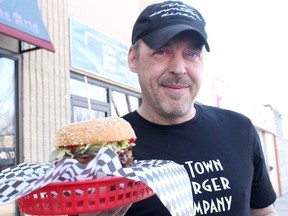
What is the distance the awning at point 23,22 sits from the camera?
395 centimetres

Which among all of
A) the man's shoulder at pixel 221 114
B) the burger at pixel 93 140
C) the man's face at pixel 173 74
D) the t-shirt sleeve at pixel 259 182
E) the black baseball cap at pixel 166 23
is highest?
the black baseball cap at pixel 166 23

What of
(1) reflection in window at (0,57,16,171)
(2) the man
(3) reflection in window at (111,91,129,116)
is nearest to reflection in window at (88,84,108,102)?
(3) reflection in window at (111,91,129,116)

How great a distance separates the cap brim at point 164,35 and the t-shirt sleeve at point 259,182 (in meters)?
0.63

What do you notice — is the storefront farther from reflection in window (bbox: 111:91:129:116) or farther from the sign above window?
reflection in window (bbox: 111:91:129:116)

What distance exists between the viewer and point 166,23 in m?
1.72

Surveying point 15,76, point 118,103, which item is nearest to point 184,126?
point 15,76

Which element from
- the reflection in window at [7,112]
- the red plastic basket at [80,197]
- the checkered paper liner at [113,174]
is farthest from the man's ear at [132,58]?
the reflection in window at [7,112]

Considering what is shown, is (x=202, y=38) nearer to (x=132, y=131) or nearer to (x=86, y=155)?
(x=132, y=131)

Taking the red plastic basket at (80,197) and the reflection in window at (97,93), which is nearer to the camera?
the red plastic basket at (80,197)

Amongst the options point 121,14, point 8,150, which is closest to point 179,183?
point 8,150

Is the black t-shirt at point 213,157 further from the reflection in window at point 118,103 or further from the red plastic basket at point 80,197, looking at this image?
the reflection in window at point 118,103

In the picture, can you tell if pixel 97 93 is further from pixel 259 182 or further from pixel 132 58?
pixel 259 182

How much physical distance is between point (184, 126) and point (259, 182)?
512 millimetres

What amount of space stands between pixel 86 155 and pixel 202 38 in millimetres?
755
